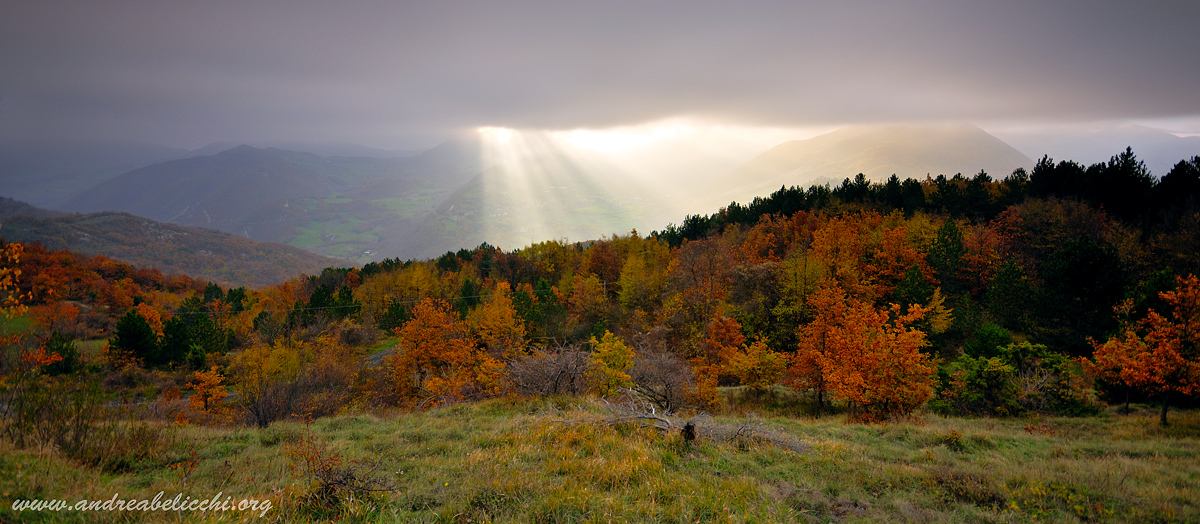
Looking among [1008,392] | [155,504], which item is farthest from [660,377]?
[155,504]

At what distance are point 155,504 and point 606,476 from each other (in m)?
6.35

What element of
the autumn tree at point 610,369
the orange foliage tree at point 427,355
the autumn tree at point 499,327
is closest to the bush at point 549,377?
the autumn tree at point 610,369

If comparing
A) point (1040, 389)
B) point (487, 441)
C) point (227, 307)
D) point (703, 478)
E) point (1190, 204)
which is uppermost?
point (1190, 204)

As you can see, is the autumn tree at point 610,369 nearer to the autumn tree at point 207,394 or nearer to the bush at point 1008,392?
the bush at point 1008,392

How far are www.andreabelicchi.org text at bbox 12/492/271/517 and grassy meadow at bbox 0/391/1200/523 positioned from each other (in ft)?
0.41

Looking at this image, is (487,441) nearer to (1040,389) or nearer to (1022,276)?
(1040,389)

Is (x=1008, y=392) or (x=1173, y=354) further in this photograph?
(x=1008, y=392)

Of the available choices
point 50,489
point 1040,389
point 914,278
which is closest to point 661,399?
point 50,489

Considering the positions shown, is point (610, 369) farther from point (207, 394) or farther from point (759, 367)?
point (207, 394)

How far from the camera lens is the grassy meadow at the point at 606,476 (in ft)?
20.7

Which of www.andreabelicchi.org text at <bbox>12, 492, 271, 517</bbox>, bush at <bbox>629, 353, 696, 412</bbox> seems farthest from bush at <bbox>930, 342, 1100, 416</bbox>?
www.andreabelicchi.org text at <bbox>12, 492, 271, 517</bbox>

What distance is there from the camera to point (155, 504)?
5.82 meters

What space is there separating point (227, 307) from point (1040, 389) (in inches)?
3553

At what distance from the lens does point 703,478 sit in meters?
7.90
